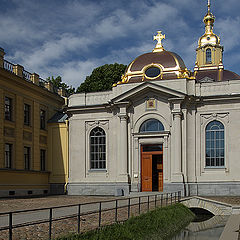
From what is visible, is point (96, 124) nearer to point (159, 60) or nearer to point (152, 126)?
point (152, 126)

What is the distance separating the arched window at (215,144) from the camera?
1101 inches

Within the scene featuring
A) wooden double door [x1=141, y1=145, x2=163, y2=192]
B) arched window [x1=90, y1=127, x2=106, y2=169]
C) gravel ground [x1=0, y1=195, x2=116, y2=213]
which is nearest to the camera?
gravel ground [x1=0, y1=195, x2=116, y2=213]

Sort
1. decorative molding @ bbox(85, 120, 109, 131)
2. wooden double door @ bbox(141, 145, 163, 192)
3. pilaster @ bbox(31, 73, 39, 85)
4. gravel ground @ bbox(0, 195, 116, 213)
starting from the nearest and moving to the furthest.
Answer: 1. gravel ground @ bbox(0, 195, 116, 213)
2. wooden double door @ bbox(141, 145, 163, 192)
3. decorative molding @ bbox(85, 120, 109, 131)
4. pilaster @ bbox(31, 73, 39, 85)

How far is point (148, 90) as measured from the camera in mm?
29375

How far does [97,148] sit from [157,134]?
4.69m

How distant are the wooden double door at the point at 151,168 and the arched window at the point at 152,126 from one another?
3.79ft

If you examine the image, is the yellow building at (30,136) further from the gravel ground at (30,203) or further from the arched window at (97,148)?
the gravel ground at (30,203)

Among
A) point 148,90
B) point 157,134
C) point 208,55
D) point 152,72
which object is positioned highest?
point 208,55

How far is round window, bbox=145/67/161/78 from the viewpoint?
99.8 ft

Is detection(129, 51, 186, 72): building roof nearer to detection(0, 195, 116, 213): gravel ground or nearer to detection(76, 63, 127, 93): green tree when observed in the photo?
detection(0, 195, 116, 213): gravel ground

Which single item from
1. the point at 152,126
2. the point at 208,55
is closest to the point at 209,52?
the point at 208,55

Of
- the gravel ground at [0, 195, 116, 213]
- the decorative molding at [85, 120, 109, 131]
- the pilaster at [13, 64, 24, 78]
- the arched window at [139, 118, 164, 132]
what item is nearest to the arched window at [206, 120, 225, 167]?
the arched window at [139, 118, 164, 132]

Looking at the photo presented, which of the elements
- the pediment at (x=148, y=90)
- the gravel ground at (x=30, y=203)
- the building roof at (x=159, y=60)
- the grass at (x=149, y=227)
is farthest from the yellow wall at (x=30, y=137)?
the grass at (x=149, y=227)

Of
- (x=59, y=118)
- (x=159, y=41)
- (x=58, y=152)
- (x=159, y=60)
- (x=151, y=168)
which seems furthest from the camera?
(x=59, y=118)
